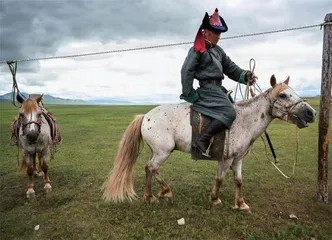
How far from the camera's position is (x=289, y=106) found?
19.3 ft

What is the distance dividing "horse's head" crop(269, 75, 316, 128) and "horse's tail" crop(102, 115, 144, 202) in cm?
273

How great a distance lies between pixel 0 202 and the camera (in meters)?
7.58

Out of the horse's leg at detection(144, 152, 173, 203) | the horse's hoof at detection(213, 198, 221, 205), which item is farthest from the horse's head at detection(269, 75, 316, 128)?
the horse's leg at detection(144, 152, 173, 203)

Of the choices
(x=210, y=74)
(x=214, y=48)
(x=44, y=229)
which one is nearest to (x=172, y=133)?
(x=210, y=74)

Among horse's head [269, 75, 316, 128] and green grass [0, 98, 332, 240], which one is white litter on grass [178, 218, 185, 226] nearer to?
green grass [0, 98, 332, 240]

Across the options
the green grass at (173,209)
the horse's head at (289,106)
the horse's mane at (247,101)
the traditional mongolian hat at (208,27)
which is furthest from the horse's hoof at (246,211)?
the traditional mongolian hat at (208,27)

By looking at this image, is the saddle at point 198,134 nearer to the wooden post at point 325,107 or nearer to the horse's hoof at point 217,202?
the horse's hoof at point 217,202

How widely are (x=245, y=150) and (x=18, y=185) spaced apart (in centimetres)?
632

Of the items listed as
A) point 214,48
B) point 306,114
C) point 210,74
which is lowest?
point 306,114

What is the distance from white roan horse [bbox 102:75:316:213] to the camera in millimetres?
6008

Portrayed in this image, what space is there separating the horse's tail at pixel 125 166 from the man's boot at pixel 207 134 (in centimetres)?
138

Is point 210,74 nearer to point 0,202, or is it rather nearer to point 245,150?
point 245,150

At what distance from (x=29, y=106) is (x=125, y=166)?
8.24 feet

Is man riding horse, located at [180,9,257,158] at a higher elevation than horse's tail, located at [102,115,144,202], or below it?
higher
